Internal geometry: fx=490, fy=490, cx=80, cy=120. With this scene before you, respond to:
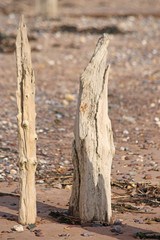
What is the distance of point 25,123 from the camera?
5.50 meters

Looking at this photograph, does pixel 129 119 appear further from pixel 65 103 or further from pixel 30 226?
pixel 30 226

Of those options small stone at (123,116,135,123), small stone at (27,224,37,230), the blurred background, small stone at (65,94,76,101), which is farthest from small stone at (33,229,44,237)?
small stone at (65,94,76,101)

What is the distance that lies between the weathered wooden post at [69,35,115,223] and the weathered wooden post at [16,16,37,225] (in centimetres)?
54

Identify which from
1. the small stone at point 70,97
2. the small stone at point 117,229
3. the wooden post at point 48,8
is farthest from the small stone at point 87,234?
the wooden post at point 48,8

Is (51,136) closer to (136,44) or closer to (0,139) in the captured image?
(0,139)

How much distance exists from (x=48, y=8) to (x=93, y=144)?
20009mm

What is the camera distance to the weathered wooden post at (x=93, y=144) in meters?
5.66

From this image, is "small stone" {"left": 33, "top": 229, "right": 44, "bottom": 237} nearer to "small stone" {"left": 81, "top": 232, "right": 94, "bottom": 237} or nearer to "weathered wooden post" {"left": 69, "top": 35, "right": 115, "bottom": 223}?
"small stone" {"left": 81, "top": 232, "right": 94, "bottom": 237}

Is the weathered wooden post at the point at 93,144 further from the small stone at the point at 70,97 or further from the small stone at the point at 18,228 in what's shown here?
the small stone at the point at 70,97

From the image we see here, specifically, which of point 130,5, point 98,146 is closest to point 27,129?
point 98,146

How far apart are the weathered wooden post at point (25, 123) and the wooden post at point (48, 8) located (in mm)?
19370

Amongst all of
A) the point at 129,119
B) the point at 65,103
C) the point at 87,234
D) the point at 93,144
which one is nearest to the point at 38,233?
the point at 87,234

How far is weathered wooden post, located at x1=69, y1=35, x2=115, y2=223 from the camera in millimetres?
5656

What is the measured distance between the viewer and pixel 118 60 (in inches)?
634
